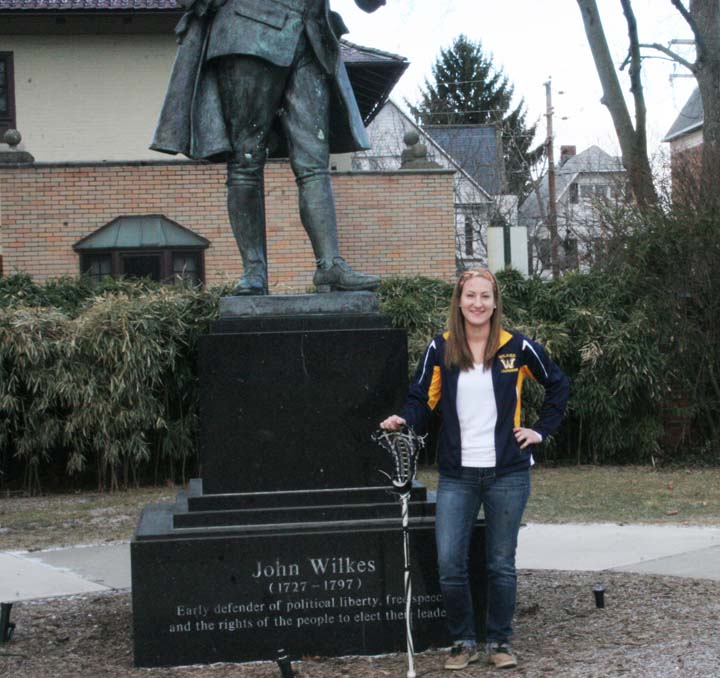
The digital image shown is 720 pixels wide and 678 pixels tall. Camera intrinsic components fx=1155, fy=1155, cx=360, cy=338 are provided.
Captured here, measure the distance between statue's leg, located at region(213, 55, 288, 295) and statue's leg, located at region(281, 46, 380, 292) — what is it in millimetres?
105

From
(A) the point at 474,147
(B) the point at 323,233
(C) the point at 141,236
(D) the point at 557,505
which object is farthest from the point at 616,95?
(A) the point at 474,147

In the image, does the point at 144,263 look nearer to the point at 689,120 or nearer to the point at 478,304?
the point at 478,304

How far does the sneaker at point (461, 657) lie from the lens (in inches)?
199

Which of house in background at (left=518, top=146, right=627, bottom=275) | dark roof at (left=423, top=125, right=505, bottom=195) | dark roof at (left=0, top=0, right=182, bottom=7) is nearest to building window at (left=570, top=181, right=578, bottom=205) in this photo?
house in background at (left=518, top=146, right=627, bottom=275)

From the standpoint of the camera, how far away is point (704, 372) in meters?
13.6

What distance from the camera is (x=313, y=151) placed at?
20.0 ft

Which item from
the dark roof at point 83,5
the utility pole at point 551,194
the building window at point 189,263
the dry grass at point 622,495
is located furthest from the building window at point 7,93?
the utility pole at point 551,194

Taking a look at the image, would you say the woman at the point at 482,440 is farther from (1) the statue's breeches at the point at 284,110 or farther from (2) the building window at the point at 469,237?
(2) the building window at the point at 469,237

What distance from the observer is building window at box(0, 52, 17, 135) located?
2309 centimetres

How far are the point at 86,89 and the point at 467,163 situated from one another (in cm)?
2737

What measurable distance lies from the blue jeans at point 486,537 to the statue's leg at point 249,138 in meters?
1.71

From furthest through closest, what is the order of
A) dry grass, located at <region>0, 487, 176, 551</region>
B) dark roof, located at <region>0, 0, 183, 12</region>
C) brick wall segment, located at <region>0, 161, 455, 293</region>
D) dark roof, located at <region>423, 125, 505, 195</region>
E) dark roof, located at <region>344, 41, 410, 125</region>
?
dark roof, located at <region>423, 125, 505, 195</region> < dark roof, located at <region>0, 0, 183, 12</region> < dark roof, located at <region>344, 41, 410, 125</region> < brick wall segment, located at <region>0, 161, 455, 293</region> < dry grass, located at <region>0, 487, 176, 551</region>

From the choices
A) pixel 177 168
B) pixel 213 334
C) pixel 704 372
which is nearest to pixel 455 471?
pixel 213 334

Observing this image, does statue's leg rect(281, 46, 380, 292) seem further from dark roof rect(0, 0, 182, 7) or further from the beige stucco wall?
the beige stucco wall
